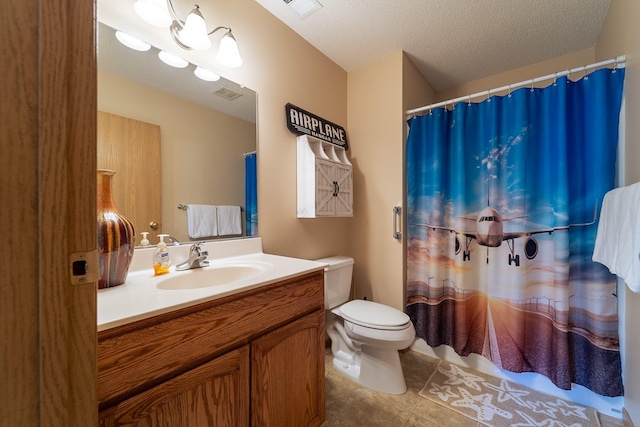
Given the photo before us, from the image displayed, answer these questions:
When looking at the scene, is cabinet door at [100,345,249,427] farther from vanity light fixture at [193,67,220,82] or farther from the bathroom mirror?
vanity light fixture at [193,67,220,82]

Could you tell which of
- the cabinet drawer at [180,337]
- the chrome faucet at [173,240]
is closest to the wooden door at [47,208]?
the cabinet drawer at [180,337]

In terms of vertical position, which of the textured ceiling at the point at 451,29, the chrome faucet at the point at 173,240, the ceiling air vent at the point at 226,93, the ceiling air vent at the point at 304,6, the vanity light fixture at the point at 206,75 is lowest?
the chrome faucet at the point at 173,240

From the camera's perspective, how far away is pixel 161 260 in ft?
3.42

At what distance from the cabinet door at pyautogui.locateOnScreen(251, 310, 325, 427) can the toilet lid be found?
39 centimetres

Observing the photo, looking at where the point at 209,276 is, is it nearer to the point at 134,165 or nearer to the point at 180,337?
the point at 180,337

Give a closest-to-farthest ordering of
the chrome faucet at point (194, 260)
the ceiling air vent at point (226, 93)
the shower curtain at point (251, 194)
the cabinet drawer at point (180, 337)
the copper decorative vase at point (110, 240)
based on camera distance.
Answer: the cabinet drawer at point (180, 337)
the copper decorative vase at point (110, 240)
the chrome faucet at point (194, 260)
the ceiling air vent at point (226, 93)
the shower curtain at point (251, 194)

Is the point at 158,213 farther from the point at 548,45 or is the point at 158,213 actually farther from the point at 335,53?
the point at 548,45

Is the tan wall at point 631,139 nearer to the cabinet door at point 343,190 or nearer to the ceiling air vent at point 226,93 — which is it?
the cabinet door at point 343,190

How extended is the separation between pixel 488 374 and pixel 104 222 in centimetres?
232

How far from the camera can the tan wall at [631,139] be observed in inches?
44.4

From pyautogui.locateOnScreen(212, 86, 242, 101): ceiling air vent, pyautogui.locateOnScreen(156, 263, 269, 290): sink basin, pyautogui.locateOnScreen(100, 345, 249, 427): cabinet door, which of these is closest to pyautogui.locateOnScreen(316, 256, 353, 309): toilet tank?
pyautogui.locateOnScreen(156, 263, 269, 290): sink basin

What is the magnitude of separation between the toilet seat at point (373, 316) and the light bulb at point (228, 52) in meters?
1.61

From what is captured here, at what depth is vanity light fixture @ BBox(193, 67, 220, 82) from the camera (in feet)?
4.18

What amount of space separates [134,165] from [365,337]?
150 centimetres
